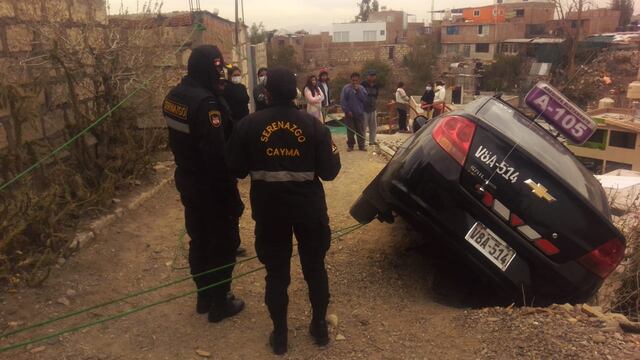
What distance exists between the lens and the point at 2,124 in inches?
156

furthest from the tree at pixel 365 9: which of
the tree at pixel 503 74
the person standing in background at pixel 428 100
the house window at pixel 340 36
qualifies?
the person standing in background at pixel 428 100

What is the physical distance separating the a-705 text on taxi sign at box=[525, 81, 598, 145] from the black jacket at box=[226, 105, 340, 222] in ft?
6.96

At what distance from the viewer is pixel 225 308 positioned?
10.3ft

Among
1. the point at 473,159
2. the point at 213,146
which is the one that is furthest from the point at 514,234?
the point at 213,146

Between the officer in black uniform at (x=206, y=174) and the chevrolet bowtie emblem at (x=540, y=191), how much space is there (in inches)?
72.4

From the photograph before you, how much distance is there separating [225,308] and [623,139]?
46.8 feet

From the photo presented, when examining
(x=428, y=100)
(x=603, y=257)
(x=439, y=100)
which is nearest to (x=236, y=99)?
(x=603, y=257)

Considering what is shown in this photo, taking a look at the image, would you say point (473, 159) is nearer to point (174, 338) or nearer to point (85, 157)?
point (174, 338)

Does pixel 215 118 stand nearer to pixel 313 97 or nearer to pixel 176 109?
pixel 176 109

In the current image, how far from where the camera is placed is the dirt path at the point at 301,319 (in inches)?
105

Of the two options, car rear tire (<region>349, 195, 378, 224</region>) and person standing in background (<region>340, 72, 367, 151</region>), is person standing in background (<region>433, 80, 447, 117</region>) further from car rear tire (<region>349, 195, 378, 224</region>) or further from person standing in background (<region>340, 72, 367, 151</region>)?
car rear tire (<region>349, 195, 378, 224</region>)

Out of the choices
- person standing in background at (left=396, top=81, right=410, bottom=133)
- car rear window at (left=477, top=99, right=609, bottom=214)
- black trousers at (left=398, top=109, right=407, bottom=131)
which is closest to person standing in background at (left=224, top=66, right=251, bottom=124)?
car rear window at (left=477, top=99, right=609, bottom=214)

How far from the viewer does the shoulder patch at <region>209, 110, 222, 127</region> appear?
285cm

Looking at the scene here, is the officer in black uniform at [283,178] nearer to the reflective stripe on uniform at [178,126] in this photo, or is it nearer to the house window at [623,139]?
→ the reflective stripe on uniform at [178,126]
